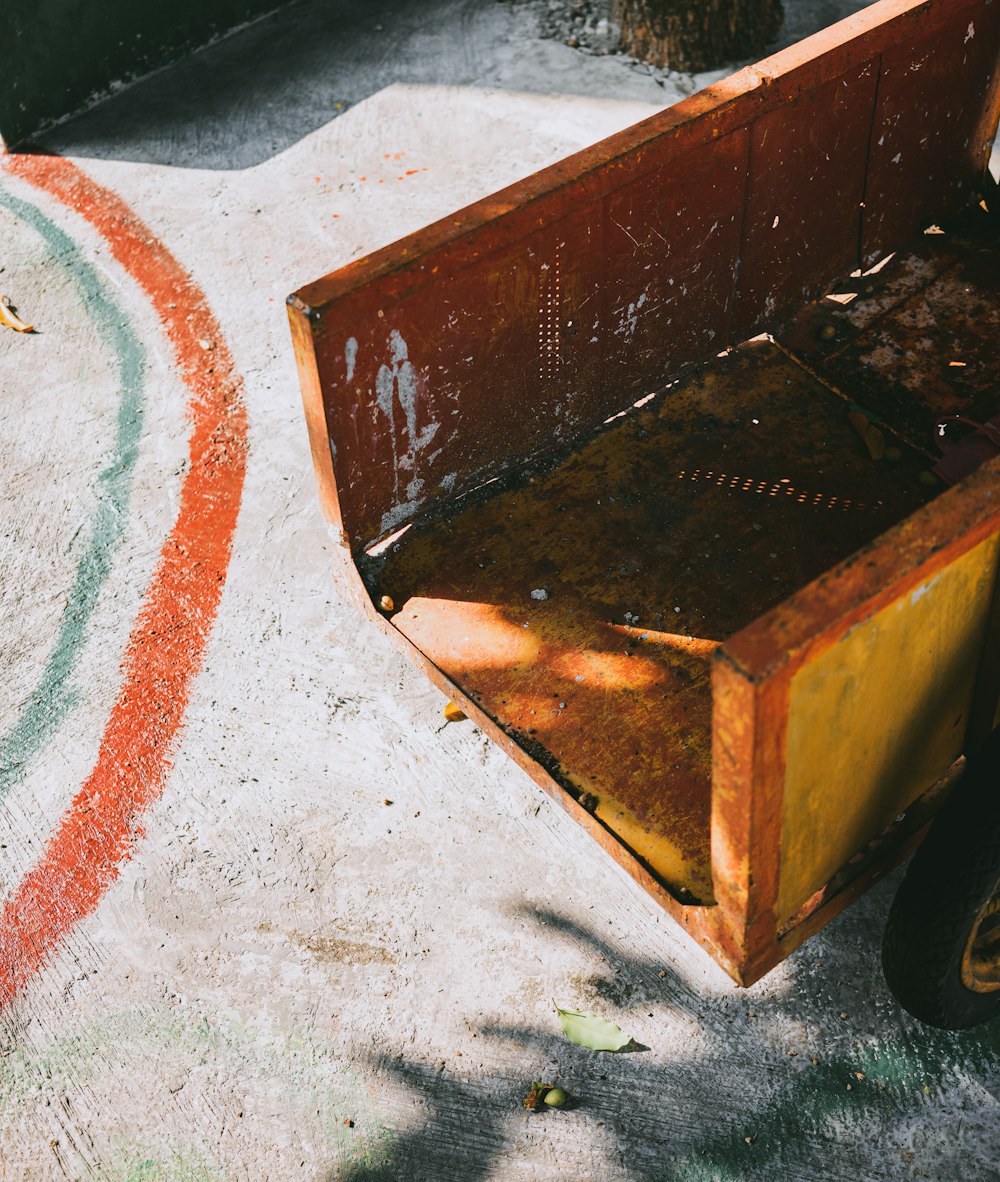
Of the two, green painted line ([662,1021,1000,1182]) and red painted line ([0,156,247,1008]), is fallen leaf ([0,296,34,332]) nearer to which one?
red painted line ([0,156,247,1008])

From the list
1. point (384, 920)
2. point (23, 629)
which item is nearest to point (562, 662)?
point (384, 920)

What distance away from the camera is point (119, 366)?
5336mm

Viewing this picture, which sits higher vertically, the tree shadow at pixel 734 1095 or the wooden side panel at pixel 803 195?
the wooden side panel at pixel 803 195

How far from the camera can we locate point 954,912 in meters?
2.72

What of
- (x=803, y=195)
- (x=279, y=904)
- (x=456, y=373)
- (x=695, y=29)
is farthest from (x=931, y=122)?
(x=279, y=904)

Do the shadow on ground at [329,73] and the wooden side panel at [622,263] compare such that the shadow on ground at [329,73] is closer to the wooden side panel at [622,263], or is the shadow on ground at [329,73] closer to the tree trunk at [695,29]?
the tree trunk at [695,29]

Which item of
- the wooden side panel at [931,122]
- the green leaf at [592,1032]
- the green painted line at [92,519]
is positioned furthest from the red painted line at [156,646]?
the wooden side panel at [931,122]

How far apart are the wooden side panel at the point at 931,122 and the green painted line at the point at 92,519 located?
287 cm

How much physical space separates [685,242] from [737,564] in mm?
1005

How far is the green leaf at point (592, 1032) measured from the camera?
321 cm

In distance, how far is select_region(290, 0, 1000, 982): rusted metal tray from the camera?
2.64 m

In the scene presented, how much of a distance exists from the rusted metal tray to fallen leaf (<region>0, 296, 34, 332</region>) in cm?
273

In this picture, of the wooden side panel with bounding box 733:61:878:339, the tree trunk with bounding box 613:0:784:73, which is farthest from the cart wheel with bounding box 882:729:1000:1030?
the tree trunk with bounding box 613:0:784:73

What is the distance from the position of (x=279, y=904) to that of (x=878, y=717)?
6.03ft
